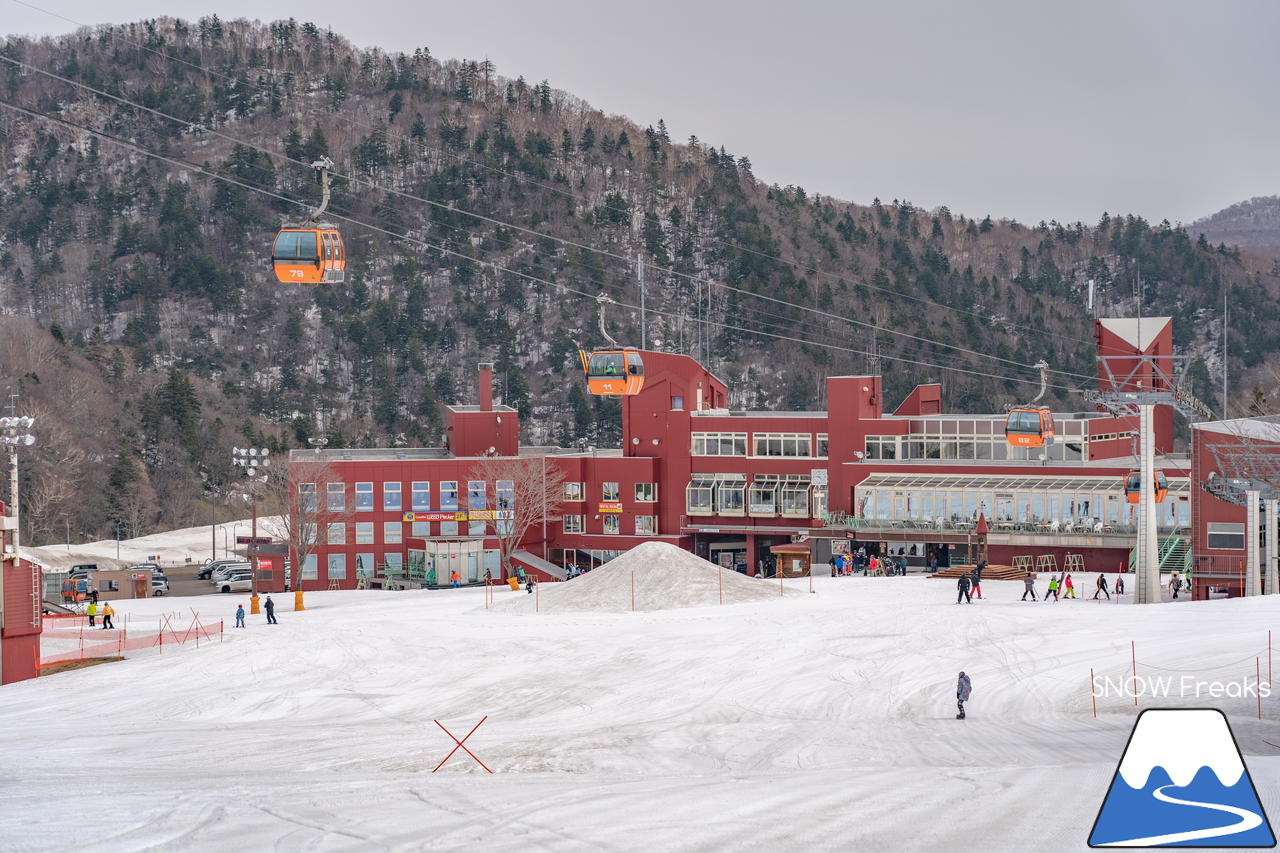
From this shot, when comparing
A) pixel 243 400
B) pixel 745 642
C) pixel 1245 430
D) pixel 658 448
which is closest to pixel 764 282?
pixel 243 400

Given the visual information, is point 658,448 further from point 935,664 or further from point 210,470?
point 210,470

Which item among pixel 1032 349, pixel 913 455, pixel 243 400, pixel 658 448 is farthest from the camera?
pixel 1032 349

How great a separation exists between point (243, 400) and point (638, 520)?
2870 inches

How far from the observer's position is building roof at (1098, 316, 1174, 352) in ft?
193

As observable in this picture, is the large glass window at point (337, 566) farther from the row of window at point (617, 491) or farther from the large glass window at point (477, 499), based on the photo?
the row of window at point (617, 491)

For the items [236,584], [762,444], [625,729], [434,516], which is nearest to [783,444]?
[762,444]

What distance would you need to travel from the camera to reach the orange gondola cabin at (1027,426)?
53.5 meters

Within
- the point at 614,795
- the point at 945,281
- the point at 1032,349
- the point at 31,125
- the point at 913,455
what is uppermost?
the point at 31,125

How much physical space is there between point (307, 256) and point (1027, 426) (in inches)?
1452

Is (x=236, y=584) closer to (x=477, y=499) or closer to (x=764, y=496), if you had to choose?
(x=477, y=499)

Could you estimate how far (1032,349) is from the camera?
534 ft

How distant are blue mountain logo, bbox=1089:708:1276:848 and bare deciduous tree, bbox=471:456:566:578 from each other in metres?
49.5

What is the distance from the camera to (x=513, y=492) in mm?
63938

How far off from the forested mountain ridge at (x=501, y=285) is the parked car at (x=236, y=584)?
47.6 metres
